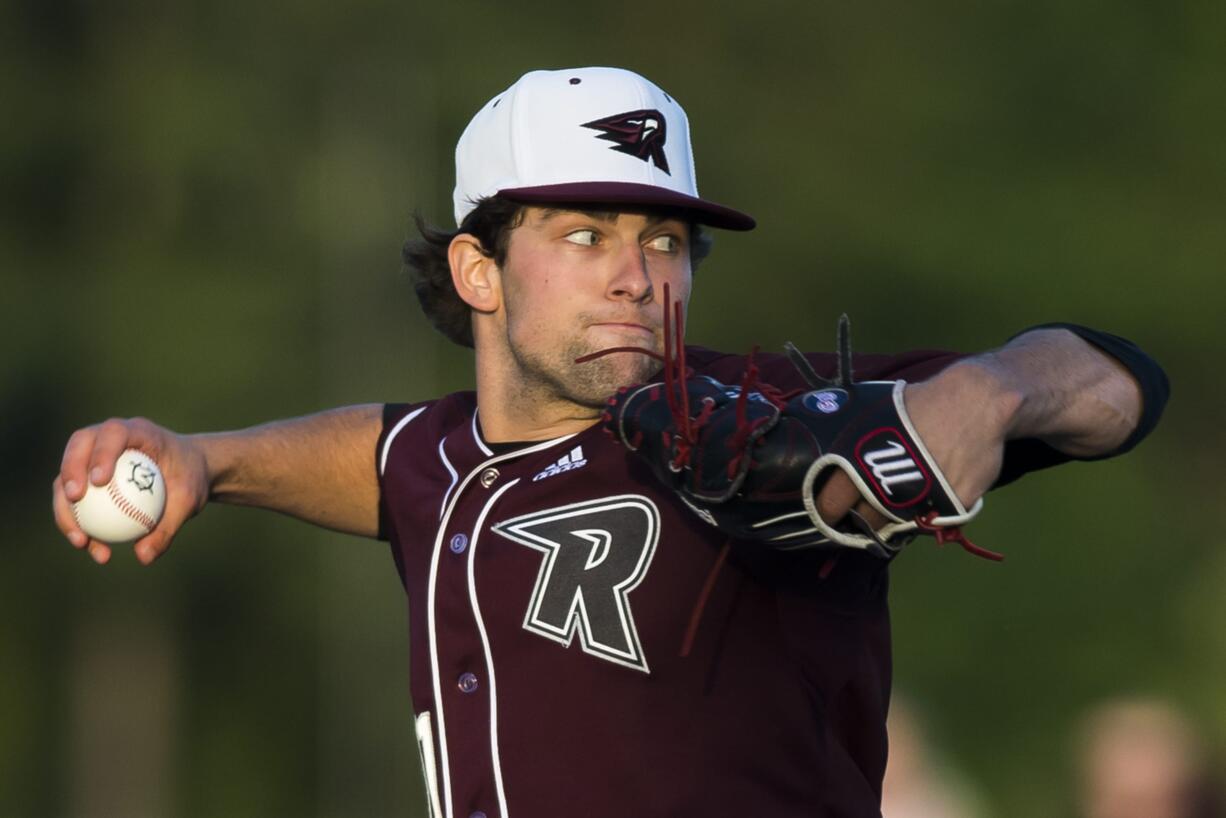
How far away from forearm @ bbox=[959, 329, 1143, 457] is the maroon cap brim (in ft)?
2.94

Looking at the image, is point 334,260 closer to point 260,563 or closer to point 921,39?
point 260,563

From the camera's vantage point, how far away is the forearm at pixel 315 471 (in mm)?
4402

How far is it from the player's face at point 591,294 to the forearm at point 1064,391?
911mm

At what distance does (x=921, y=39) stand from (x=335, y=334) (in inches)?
251

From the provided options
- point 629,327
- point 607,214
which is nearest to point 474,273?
point 607,214

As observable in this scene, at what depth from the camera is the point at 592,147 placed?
12.7ft

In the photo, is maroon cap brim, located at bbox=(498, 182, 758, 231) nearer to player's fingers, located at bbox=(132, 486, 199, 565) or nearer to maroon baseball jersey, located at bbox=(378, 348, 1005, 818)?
maroon baseball jersey, located at bbox=(378, 348, 1005, 818)

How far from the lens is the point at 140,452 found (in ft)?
13.0

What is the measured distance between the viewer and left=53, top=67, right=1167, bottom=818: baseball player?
9.61 feet

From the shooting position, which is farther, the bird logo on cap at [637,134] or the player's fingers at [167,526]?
the player's fingers at [167,526]

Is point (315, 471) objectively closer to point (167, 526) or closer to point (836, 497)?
point (167, 526)

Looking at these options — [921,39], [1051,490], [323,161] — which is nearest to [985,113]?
[921,39]

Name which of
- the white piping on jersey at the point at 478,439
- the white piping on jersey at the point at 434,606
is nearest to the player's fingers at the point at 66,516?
the white piping on jersey at the point at 434,606

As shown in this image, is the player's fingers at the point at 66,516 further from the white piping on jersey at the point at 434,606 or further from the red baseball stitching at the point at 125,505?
the white piping on jersey at the point at 434,606
